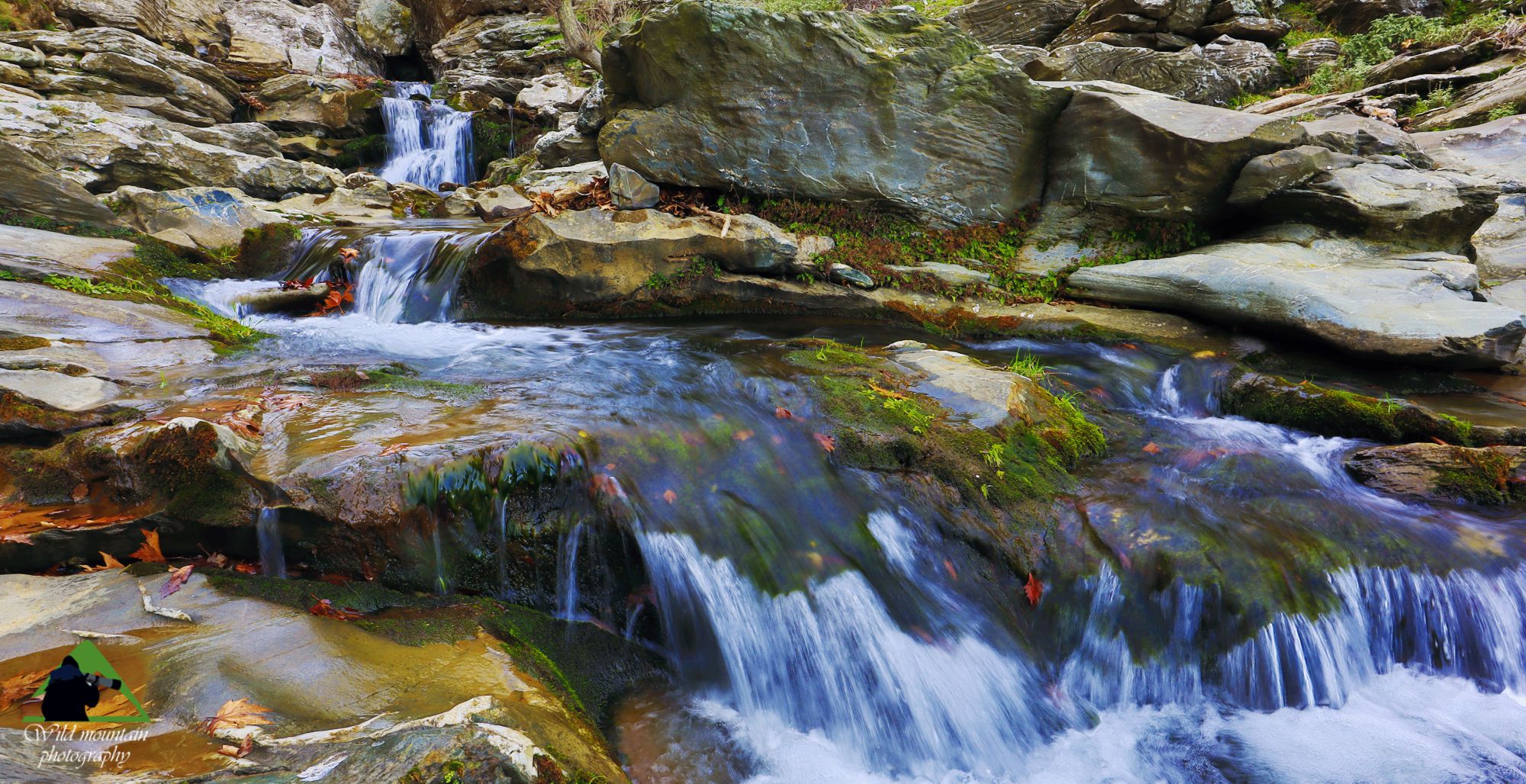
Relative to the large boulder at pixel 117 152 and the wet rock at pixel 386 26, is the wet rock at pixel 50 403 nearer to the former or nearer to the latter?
the large boulder at pixel 117 152


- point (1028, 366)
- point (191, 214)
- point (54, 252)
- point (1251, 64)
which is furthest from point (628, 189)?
point (1251, 64)

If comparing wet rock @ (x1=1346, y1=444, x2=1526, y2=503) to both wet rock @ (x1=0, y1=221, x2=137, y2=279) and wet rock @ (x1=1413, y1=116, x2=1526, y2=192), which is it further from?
wet rock @ (x1=0, y1=221, x2=137, y2=279)

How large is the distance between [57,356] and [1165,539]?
298 inches

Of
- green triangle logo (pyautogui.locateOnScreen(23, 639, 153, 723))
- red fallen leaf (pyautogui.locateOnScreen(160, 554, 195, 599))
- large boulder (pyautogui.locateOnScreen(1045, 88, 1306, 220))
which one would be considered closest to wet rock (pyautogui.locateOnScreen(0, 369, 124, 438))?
red fallen leaf (pyautogui.locateOnScreen(160, 554, 195, 599))

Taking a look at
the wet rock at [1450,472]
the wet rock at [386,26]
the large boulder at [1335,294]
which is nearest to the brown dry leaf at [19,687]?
the wet rock at [1450,472]

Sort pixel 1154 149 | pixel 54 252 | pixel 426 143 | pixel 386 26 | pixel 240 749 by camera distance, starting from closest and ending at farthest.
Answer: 1. pixel 240 749
2. pixel 54 252
3. pixel 1154 149
4. pixel 426 143
5. pixel 386 26

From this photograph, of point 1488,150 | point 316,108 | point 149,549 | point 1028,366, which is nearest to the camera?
point 149,549

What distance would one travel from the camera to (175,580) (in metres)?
3.08

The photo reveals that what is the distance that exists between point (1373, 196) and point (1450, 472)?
4400 mm

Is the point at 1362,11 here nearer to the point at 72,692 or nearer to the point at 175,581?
the point at 175,581

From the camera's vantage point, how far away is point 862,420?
4711mm

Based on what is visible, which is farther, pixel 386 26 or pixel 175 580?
pixel 386 26

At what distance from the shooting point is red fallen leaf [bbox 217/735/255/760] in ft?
6.77

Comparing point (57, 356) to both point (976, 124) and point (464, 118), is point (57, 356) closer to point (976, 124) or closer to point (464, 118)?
point (976, 124)
